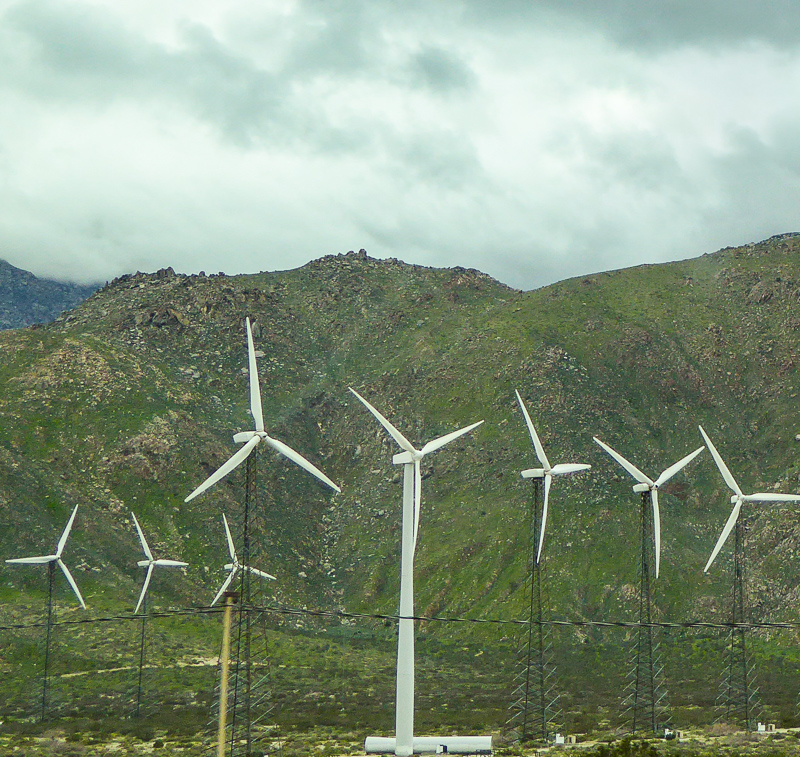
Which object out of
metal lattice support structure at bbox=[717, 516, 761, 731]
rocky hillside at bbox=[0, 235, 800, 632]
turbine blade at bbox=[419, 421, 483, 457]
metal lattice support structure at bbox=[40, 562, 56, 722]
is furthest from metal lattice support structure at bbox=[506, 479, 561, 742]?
metal lattice support structure at bbox=[40, 562, 56, 722]

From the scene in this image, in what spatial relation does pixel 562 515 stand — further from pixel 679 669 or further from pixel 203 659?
pixel 203 659

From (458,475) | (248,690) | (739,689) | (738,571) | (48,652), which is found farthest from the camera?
(458,475)

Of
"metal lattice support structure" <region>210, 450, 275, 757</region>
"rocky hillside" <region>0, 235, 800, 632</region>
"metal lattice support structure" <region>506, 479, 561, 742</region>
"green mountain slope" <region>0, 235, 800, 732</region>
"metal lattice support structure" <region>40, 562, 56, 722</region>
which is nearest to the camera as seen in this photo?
"metal lattice support structure" <region>210, 450, 275, 757</region>

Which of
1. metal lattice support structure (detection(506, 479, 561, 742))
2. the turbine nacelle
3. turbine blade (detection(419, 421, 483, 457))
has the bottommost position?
metal lattice support structure (detection(506, 479, 561, 742))

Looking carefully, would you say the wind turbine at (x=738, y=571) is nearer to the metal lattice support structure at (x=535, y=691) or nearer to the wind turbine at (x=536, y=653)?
the wind turbine at (x=536, y=653)

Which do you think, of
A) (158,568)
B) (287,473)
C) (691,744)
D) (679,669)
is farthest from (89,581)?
(691,744)

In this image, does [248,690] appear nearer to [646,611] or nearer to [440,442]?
[440,442]

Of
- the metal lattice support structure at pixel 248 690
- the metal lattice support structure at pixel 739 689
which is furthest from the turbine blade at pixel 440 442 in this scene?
the metal lattice support structure at pixel 739 689

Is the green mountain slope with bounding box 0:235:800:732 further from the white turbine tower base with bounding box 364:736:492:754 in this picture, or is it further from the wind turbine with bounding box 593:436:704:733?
the white turbine tower base with bounding box 364:736:492:754

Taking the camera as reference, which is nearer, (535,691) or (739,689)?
(739,689)

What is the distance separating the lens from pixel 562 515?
154125 mm

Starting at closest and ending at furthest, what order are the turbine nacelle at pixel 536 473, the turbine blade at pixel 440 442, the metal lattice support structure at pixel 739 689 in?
the turbine blade at pixel 440 442 < the turbine nacelle at pixel 536 473 < the metal lattice support structure at pixel 739 689

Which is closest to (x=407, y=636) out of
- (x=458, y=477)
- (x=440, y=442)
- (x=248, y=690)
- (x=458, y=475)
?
(x=248, y=690)

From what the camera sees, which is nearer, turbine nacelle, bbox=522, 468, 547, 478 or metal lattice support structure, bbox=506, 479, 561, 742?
metal lattice support structure, bbox=506, 479, 561, 742
